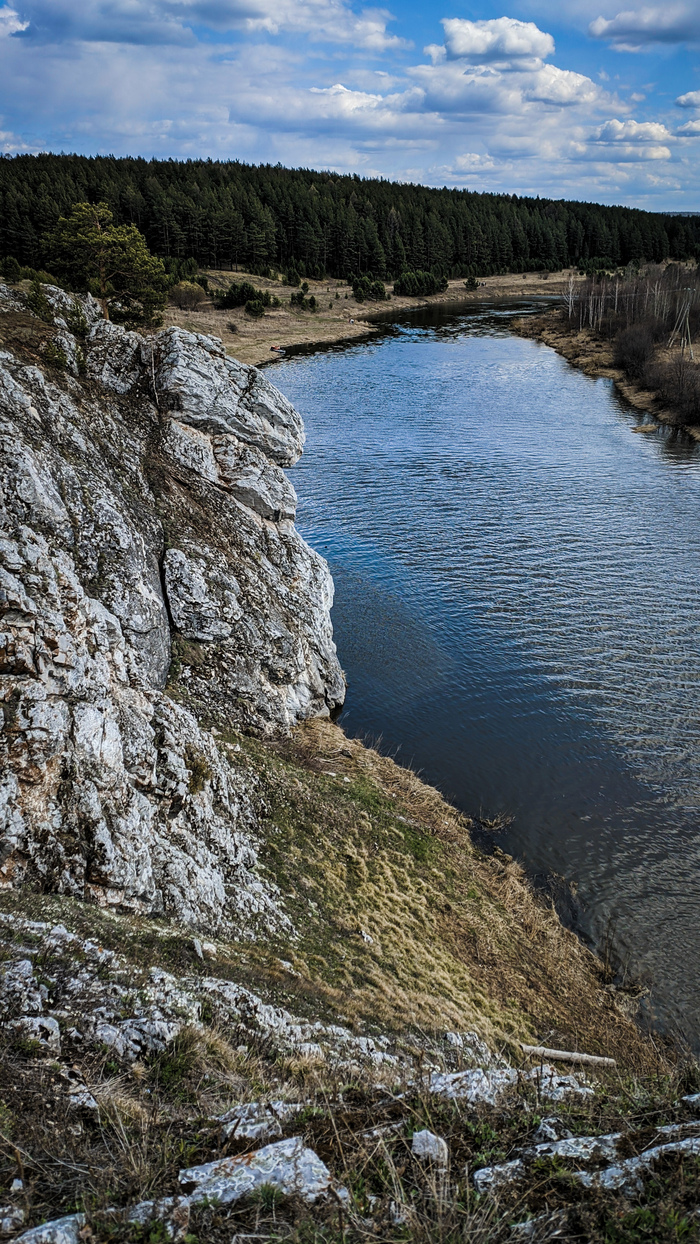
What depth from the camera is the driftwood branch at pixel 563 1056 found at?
1255 centimetres

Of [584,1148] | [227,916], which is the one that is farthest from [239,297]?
[584,1148]

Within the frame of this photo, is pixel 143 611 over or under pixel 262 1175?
over

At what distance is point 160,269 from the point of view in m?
28.4

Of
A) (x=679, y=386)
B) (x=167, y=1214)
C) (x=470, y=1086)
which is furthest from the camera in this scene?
(x=679, y=386)

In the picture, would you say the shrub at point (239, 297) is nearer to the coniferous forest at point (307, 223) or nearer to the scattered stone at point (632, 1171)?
the coniferous forest at point (307, 223)

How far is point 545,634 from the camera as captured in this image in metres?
28.2

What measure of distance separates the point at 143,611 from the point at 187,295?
90.6 m

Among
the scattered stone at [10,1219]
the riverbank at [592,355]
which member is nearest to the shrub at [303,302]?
the riverbank at [592,355]

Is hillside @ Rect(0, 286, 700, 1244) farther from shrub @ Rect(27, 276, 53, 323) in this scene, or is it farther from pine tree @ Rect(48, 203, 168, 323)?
pine tree @ Rect(48, 203, 168, 323)

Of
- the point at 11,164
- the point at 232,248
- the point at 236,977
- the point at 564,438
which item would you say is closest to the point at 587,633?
the point at 236,977

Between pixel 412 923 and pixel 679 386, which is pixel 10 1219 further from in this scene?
pixel 679 386

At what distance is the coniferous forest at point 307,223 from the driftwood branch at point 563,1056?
348 feet

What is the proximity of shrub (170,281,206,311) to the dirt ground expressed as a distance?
3.62ft

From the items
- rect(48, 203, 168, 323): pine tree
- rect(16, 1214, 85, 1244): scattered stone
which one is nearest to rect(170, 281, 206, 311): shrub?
rect(48, 203, 168, 323): pine tree
